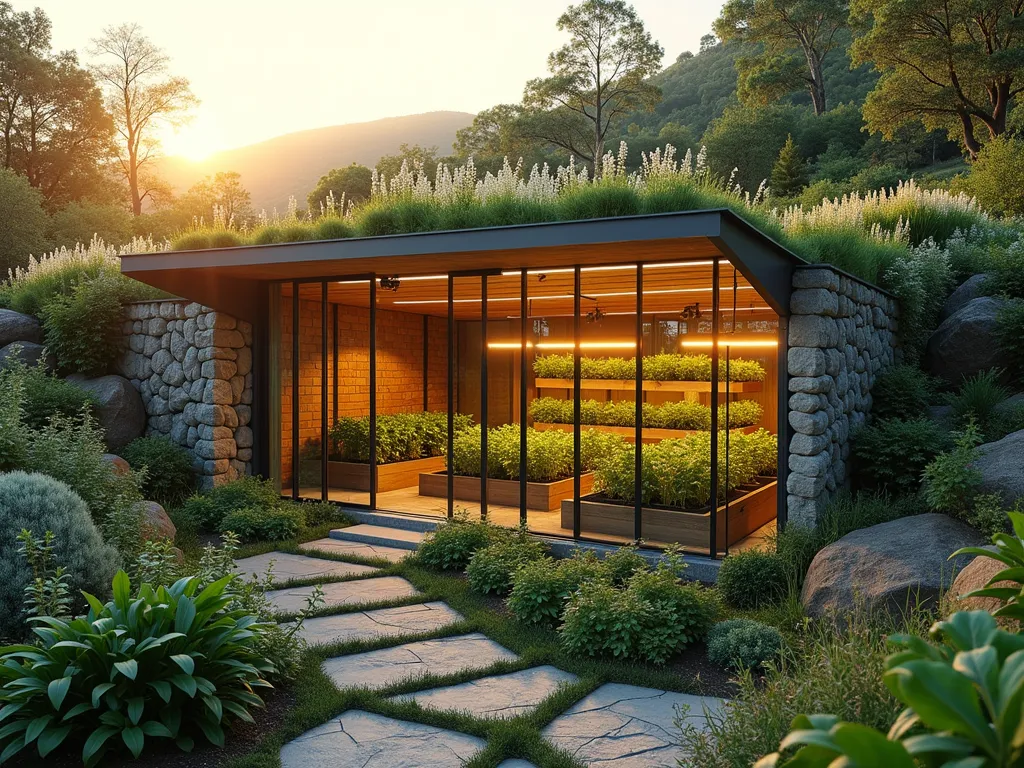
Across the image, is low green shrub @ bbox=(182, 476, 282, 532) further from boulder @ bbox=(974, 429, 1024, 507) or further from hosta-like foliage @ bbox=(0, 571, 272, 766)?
boulder @ bbox=(974, 429, 1024, 507)

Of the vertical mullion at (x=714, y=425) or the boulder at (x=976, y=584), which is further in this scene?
the vertical mullion at (x=714, y=425)

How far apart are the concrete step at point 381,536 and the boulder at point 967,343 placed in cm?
726

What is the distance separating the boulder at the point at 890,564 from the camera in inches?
194

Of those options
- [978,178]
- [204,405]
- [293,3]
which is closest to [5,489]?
[204,405]

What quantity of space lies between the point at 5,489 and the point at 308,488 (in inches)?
220

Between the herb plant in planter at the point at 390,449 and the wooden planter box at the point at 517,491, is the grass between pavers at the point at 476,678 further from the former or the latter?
the herb plant in planter at the point at 390,449

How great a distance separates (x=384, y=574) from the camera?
703 centimetres

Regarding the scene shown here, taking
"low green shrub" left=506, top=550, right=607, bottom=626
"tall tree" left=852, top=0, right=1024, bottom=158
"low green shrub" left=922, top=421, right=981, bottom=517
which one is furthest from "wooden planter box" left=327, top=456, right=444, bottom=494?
"tall tree" left=852, top=0, right=1024, bottom=158

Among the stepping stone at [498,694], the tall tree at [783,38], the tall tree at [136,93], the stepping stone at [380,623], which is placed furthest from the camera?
the tall tree at [783,38]

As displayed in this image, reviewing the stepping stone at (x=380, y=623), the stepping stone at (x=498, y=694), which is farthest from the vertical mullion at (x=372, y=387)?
the stepping stone at (x=498, y=694)

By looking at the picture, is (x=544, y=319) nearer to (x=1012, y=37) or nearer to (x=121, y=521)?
(x=121, y=521)

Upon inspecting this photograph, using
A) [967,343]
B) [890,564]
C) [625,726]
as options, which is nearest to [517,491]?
[890,564]

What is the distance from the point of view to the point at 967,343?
10008 millimetres

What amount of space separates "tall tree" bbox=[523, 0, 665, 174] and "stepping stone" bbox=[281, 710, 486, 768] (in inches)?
1383
